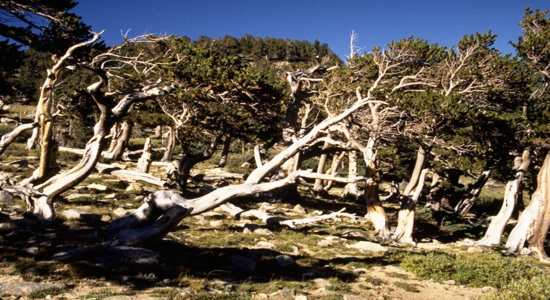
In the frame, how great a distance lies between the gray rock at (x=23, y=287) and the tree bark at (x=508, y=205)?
1846 cm

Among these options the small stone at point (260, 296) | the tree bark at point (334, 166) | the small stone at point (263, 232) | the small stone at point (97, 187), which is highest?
the tree bark at point (334, 166)

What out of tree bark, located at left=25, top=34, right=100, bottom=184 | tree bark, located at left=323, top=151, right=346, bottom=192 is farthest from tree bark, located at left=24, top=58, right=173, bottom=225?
tree bark, located at left=323, top=151, right=346, bottom=192

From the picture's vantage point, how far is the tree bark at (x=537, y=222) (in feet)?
57.2

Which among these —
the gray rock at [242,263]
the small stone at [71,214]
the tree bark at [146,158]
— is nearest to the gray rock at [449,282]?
the gray rock at [242,263]

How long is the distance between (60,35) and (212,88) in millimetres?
6725

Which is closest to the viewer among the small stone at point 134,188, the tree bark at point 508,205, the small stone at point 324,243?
the small stone at point 324,243

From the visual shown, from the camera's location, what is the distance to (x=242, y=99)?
17.7 m

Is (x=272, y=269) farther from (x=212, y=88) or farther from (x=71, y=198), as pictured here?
(x=71, y=198)

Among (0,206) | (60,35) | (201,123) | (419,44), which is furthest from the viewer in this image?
(201,123)

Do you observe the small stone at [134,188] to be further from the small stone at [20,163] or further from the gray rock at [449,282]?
the gray rock at [449,282]

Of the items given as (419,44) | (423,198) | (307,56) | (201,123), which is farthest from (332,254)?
(307,56)

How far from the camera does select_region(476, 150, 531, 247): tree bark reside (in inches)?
734

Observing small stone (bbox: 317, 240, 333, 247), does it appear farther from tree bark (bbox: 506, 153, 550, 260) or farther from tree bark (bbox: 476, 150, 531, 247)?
tree bark (bbox: 506, 153, 550, 260)

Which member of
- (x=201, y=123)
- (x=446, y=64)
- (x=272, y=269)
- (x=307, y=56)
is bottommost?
(x=272, y=269)
